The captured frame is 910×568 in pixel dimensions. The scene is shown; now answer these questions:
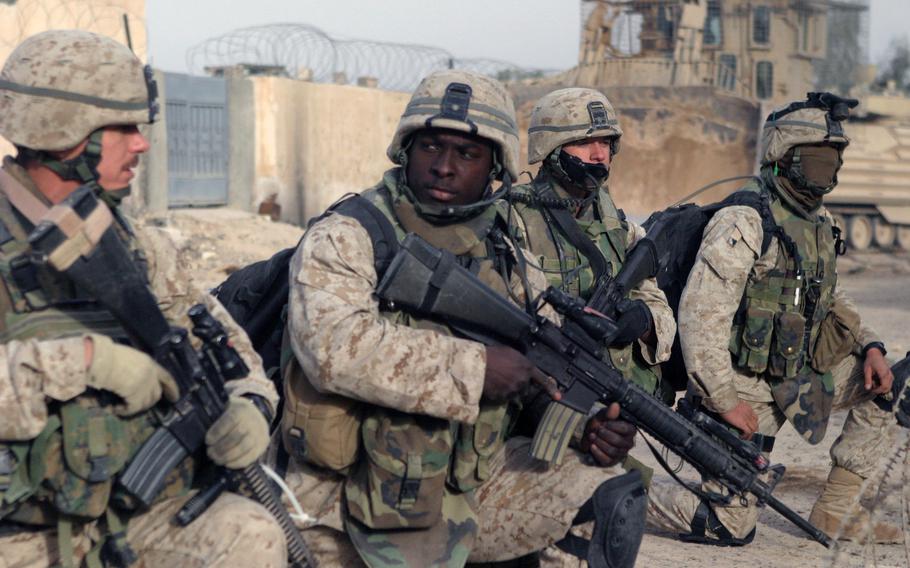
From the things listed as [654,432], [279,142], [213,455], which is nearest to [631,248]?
[654,432]

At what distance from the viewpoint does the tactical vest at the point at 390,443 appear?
3203 millimetres

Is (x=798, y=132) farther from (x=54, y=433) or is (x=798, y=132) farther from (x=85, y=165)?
(x=54, y=433)

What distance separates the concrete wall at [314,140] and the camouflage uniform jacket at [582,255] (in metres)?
12.6

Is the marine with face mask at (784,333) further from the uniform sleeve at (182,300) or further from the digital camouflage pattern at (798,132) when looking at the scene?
the uniform sleeve at (182,300)

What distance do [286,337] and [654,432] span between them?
124 cm

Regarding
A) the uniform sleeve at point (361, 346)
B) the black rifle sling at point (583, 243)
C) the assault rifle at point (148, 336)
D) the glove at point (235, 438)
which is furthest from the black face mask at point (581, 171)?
the glove at point (235, 438)

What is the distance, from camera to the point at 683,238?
195 inches

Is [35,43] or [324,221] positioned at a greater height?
[35,43]

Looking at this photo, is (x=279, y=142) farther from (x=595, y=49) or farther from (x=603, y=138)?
(x=603, y=138)

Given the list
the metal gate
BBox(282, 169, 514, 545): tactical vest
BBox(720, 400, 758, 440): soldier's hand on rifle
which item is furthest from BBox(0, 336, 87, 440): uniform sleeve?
the metal gate

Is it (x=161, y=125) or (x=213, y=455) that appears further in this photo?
(x=161, y=125)

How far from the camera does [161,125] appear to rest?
14.7 m

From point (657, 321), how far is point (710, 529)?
1122mm

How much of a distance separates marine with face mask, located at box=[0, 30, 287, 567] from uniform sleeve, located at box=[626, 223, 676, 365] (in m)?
1.86
